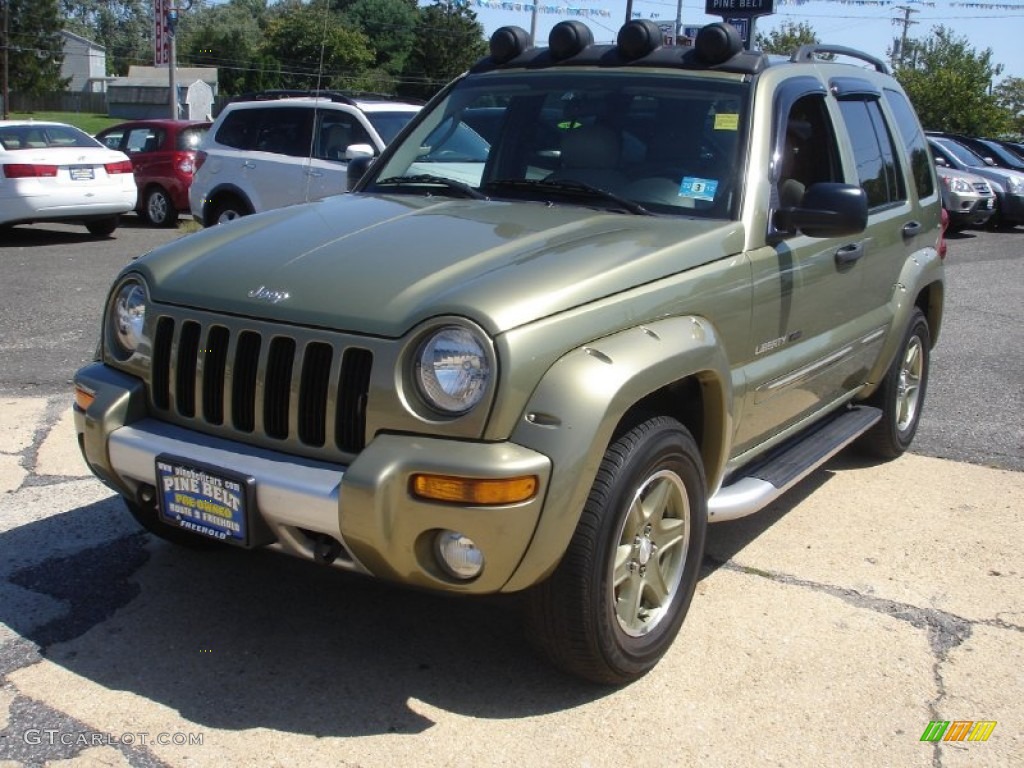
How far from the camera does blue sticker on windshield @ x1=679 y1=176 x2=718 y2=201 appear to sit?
4.10 m

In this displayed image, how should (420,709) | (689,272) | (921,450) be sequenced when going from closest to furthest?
(420,709) < (689,272) < (921,450)

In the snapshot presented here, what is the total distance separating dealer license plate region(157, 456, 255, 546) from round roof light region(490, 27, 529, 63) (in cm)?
251

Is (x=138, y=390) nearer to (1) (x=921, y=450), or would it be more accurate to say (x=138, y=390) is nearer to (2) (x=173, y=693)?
(2) (x=173, y=693)

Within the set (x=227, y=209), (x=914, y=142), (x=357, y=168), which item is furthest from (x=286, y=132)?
(x=914, y=142)

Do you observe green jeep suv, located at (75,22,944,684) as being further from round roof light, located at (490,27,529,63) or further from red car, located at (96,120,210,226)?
red car, located at (96,120,210,226)

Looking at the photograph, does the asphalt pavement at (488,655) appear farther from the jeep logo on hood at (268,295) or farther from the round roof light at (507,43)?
the round roof light at (507,43)

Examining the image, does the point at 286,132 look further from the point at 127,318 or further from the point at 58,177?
the point at 127,318

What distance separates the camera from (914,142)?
577 centimetres

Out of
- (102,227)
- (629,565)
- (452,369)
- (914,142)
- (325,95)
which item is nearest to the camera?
(452,369)

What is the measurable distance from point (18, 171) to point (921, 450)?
11.3 m

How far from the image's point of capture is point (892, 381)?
5.59 m

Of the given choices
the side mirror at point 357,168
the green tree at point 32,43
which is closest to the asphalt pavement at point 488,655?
the side mirror at point 357,168

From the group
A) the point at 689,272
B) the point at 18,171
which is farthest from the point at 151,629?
the point at 18,171

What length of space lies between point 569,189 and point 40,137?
11.9 metres
